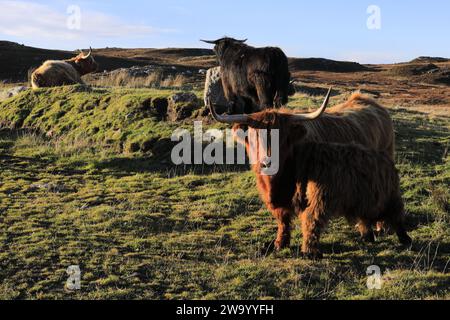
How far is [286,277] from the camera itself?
478 cm

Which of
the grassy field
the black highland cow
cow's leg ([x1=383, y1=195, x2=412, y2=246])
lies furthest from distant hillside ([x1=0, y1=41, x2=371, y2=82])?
cow's leg ([x1=383, y1=195, x2=412, y2=246])

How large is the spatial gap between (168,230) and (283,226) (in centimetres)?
162

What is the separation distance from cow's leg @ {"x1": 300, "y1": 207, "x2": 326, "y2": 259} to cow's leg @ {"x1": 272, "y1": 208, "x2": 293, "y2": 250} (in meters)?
0.30

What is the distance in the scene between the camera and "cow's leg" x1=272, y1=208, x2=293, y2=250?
5.55 meters

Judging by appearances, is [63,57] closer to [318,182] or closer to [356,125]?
[356,125]

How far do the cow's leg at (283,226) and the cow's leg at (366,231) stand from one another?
77 centimetres

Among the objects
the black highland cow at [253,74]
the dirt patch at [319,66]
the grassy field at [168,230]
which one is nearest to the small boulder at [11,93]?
the grassy field at [168,230]

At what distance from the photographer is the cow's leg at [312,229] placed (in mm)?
5141

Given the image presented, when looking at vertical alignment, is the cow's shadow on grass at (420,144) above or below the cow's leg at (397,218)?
above

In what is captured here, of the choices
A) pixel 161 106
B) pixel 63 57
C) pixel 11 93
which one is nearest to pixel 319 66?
pixel 63 57

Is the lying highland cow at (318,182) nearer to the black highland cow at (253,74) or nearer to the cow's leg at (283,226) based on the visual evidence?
the cow's leg at (283,226)

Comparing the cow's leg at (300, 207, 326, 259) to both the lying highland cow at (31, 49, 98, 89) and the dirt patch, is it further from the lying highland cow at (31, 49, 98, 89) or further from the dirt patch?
the dirt patch

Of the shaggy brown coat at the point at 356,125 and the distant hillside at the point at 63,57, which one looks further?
the distant hillside at the point at 63,57
